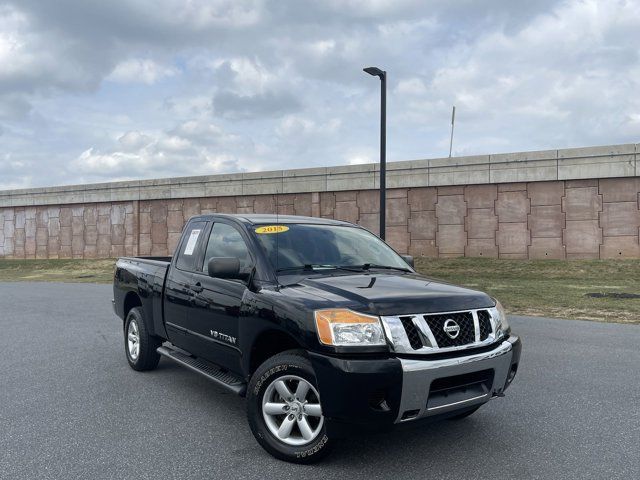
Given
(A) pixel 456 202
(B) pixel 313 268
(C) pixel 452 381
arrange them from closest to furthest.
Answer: (C) pixel 452 381
(B) pixel 313 268
(A) pixel 456 202

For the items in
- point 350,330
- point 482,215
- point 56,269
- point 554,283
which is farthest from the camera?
point 56,269

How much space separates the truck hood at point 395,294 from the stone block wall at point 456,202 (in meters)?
17.8

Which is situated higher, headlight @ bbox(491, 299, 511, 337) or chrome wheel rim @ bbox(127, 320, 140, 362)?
headlight @ bbox(491, 299, 511, 337)

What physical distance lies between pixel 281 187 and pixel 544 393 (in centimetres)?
2101

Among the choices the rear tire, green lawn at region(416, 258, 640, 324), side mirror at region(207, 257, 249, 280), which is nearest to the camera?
side mirror at region(207, 257, 249, 280)

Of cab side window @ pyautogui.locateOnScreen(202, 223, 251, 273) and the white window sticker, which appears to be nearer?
cab side window @ pyautogui.locateOnScreen(202, 223, 251, 273)

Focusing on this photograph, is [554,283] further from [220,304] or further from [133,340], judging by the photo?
[220,304]

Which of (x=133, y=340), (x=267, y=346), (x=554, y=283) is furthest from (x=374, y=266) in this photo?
(x=554, y=283)

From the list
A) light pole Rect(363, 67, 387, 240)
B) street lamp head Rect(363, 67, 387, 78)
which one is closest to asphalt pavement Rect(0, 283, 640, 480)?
light pole Rect(363, 67, 387, 240)

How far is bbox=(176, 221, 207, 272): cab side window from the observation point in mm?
5320

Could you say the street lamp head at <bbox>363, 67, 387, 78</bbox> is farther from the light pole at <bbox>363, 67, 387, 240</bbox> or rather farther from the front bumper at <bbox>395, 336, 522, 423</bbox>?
the front bumper at <bbox>395, 336, 522, 423</bbox>

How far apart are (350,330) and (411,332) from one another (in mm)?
398

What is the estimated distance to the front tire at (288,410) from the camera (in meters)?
3.56

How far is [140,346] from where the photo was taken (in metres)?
6.13
